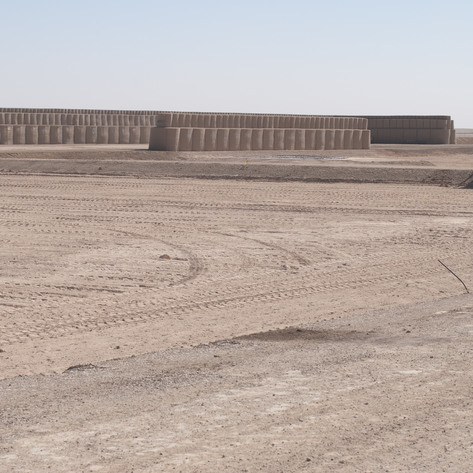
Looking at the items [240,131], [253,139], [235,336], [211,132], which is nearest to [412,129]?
[253,139]

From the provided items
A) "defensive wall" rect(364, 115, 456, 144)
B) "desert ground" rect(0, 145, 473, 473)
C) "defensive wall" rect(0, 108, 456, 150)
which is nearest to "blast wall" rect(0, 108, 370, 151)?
"defensive wall" rect(0, 108, 456, 150)

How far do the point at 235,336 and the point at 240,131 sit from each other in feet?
80.3

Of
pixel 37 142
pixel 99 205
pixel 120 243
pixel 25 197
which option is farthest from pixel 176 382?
pixel 37 142

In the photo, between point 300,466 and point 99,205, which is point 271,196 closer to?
point 99,205

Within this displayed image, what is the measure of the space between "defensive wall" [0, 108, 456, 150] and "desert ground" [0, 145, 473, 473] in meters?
12.6

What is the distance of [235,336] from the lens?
26.9 ft

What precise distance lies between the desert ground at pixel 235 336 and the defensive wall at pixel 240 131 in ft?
41.3

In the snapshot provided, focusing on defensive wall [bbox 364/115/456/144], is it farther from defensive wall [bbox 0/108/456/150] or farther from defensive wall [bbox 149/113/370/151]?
defensive wall [bbox 149/113/370/151]

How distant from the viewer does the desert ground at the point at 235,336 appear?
16.7 feet

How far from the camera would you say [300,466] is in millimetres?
4762

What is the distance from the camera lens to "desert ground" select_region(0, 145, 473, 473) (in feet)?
16.7

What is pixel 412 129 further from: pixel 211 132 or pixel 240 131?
pixel 211 132

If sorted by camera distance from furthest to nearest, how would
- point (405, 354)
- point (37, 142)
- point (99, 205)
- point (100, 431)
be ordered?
point (37, 142)
point (99, 205)
point (405, 354)
point (100, 431)

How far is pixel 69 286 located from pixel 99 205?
27.6 ft
